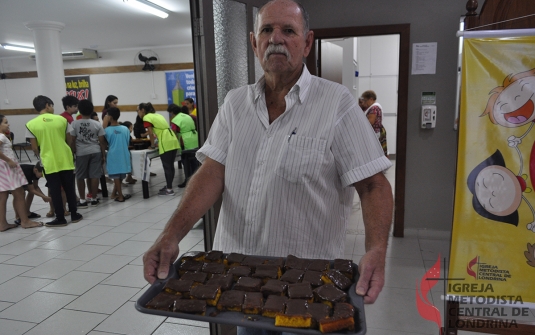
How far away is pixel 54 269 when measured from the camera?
11.1 feet

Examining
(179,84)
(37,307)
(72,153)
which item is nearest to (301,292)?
(37,307)

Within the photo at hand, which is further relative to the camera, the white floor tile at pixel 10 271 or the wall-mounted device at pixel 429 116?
the wall-mounted device at pixel 429 116

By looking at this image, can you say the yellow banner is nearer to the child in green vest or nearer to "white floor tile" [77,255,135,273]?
"white floor tile" [77,255,135,273]

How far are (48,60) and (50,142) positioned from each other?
3002 mm

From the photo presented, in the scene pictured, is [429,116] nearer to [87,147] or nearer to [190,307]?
[190,307]

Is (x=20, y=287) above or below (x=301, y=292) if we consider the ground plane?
below

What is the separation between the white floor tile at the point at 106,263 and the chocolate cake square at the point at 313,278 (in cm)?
270

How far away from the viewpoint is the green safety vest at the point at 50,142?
435 centimetres

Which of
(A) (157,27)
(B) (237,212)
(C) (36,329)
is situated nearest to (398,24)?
(B) (237,212)

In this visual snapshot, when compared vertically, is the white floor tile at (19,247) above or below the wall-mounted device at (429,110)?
below

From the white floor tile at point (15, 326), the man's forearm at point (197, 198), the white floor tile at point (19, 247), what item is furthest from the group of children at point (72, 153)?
the man's forearm at point (197, 198)

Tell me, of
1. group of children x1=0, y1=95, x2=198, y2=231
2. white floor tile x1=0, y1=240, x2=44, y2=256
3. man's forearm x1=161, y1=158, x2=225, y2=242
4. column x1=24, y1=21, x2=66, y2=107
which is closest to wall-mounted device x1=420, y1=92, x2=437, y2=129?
man's forearm x1=161, y1=158, x2=225, y2=242

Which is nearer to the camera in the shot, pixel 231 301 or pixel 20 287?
pixel 231 301

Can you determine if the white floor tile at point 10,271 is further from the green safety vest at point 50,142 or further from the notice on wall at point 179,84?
the notice on wall at point 179,84
